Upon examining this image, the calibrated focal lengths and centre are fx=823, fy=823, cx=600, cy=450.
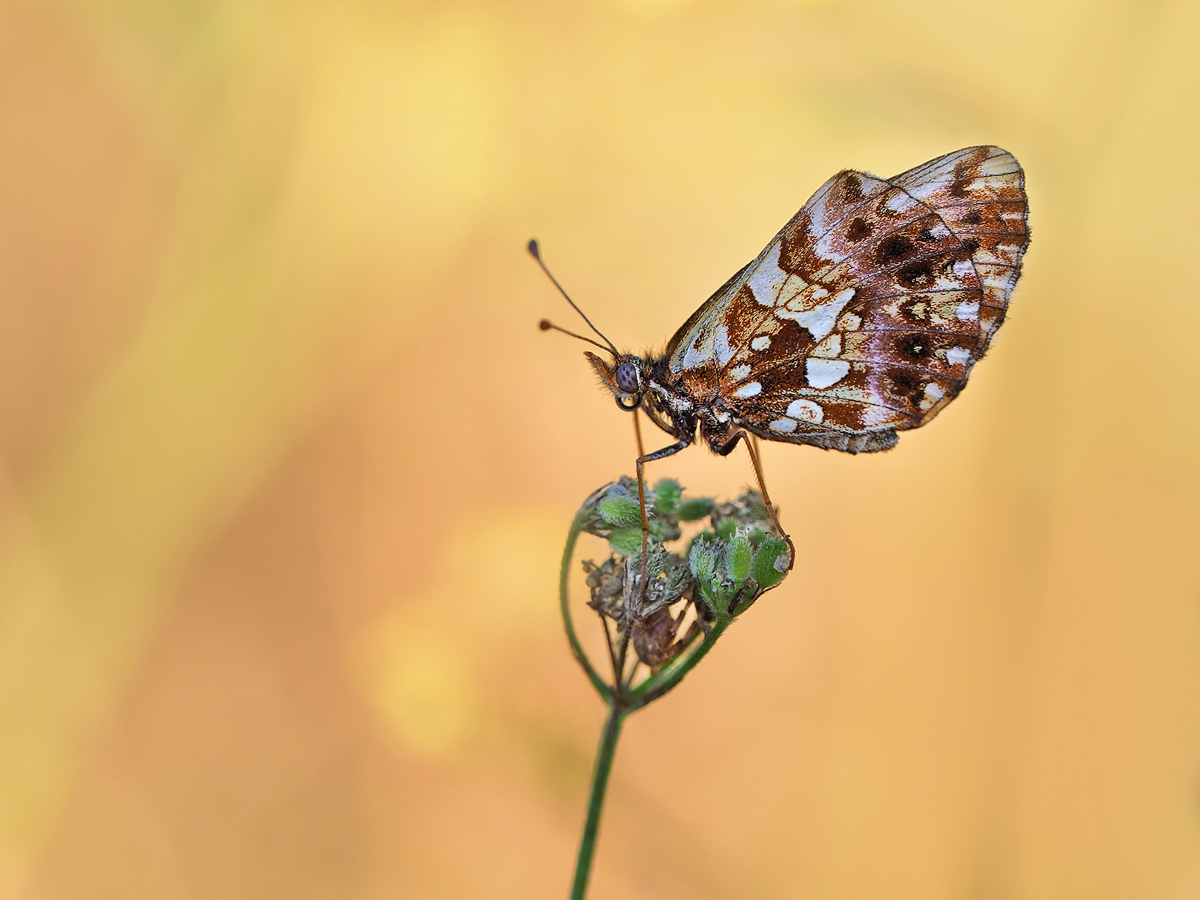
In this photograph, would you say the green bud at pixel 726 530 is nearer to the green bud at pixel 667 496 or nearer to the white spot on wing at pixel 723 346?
the green bud at pixel 667 496

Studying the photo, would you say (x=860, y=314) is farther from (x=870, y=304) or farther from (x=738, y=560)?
(x=738, y=560)

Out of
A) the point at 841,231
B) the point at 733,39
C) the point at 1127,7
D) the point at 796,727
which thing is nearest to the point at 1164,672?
the point at 796,727

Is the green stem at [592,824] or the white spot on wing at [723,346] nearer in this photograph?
the green stem at [592,824]

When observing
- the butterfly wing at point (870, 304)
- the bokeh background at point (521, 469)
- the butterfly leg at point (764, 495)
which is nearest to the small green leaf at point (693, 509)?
the butterfly leg at point (764, 495)

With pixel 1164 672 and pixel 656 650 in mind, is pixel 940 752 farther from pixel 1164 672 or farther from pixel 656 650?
pixel 656 650

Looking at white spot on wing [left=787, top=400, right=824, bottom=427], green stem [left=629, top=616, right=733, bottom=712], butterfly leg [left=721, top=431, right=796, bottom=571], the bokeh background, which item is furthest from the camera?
the bokeh background

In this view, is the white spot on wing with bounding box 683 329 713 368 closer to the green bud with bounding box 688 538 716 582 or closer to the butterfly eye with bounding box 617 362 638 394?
the butterfly eye with bounding box 617 362 638 394

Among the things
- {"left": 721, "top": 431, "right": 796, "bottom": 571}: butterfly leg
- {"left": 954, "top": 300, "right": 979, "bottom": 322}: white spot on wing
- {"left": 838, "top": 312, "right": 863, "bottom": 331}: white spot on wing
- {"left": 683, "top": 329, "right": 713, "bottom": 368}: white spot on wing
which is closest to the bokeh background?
{"left": 721, "top": 431, "right": 796, "bottom": 571}: butterfly leg
